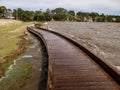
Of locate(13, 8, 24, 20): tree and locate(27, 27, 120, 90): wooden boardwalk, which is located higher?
locate(27, 27, 120, 90): wooden boardwalk

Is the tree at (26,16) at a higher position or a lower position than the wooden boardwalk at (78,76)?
lower

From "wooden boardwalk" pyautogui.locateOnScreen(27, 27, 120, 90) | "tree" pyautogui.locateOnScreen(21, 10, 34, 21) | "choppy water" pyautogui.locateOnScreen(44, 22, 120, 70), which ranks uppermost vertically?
"wooden boardwalk" pyautogui.locateOnScreen(27, 27, 120, 90)

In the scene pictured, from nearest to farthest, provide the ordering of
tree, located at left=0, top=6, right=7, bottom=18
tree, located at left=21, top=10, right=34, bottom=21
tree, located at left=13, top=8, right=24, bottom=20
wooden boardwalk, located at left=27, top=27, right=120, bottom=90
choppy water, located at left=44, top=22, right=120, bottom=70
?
wooden boardwalk, located at left=27, top=27, right=120, bottom=90, choppy water, located at left=44, top=22, right=120, bottom=70, tree, located at left=0, top=6, right=7, bottom=18, tree, located at left=21, top=10, right=34, bottom=21, tree, located at left=13, top=8, right=24, bottom=20

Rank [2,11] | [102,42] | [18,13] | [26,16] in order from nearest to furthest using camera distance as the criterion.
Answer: [102,42] → [2,11] → [26,16] → [18,13]

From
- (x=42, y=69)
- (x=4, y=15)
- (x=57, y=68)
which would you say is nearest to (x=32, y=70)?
(x=42, y=69)

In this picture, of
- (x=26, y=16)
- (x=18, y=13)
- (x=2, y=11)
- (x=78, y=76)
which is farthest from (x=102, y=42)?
(x=18, y=13)

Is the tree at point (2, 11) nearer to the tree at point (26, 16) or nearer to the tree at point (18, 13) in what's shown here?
the tree at point (18, 13)

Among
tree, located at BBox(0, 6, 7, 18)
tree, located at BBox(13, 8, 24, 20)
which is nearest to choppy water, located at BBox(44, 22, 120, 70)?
tree, located at BBox(0, 6, 7, 18)

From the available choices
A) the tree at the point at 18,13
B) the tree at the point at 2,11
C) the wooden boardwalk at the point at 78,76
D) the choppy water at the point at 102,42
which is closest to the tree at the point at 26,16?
the tree at the point at 18,13

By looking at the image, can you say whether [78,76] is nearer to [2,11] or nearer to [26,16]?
[2,11]

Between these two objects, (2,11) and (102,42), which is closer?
(102,42)

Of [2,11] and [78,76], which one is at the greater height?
[78,76]

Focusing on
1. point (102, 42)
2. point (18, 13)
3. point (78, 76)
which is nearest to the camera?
point (78, 76)

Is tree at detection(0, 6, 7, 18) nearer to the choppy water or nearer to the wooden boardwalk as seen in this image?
the choppy water
